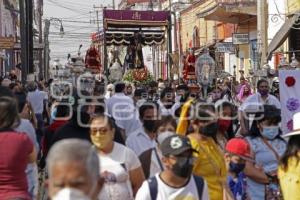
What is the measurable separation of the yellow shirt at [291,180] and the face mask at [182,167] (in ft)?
2.22

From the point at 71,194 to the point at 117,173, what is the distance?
3030 millimetres

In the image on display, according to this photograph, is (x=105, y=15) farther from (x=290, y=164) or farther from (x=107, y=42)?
(x=290, y=164)

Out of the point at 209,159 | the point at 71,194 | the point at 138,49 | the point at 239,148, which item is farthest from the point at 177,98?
the point at 138,49

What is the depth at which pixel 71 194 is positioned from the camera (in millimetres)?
3348

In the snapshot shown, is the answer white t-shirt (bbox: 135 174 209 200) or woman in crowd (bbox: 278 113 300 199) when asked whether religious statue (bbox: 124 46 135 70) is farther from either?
white t-shirt (bbox: 135 174 209 200)

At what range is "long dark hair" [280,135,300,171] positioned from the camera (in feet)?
18.8

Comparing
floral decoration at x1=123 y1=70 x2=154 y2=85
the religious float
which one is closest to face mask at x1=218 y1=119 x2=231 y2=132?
the religious float

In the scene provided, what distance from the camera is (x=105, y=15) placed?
30453mm

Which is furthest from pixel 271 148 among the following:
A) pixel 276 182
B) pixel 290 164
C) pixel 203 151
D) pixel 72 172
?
pixel 72 172

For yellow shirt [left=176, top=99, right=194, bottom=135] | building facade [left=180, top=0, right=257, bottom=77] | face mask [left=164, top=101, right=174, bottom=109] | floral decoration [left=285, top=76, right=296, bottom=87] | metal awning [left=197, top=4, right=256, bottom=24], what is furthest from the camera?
building facade [left=180, top=0, right=257, bottom=77]

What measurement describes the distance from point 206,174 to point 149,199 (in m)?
1.30

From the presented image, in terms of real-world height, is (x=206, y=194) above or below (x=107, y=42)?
below

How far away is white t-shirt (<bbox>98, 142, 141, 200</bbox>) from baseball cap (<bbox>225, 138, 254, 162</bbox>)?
85cm

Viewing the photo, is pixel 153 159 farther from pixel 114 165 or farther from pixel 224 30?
pixel 224 30
